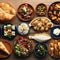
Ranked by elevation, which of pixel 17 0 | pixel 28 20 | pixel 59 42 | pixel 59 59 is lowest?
pixel 59 59

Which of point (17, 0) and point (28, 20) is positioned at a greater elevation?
point (17, 0)

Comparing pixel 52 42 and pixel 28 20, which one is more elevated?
pixel 28 20

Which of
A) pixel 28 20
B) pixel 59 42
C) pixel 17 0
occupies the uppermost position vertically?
pixel 17 0

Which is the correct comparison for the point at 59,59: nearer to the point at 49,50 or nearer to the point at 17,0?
the point at 49,50

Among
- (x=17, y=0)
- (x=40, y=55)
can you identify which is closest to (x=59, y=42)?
(x=40, y=55)

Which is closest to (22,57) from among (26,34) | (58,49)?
(26,34)

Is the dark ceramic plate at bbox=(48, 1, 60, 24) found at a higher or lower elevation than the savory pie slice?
higher

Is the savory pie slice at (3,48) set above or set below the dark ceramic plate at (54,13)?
below

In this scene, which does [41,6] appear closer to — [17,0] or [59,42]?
[17,0]

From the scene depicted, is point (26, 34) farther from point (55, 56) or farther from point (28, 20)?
point (55, 56)

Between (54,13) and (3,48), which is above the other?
(54,13)
